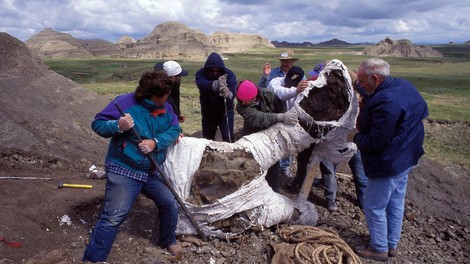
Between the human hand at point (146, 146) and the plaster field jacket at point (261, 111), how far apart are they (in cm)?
138

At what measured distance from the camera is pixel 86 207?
4781 mm

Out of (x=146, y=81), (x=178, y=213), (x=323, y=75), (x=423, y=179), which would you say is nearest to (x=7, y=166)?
(x=178, y=213)

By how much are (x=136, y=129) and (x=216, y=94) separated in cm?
224

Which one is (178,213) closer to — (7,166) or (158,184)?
(158,184)

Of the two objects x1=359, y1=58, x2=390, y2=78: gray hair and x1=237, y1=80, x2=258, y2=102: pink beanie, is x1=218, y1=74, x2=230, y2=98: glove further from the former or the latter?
x1=359, y1=58, x2=390, y2=78: gray hair

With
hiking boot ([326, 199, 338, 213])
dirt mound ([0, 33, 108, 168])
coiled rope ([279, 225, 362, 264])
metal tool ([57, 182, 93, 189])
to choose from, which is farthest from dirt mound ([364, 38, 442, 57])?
metal tool ([57, 182, 93, 189])

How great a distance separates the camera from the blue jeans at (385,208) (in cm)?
406

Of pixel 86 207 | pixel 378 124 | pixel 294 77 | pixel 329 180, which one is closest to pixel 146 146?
pixel 86 207

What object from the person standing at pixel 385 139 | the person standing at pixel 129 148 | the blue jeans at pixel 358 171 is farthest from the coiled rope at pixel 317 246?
the person standing at pixel 129 148

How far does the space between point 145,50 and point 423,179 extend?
99.7 m

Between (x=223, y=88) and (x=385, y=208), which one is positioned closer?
(x=385, y=208)

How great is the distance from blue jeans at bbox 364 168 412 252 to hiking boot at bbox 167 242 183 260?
2.13 meters

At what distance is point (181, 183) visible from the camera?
4.14m

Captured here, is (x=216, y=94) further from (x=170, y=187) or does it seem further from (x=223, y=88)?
(x=170, y=187)
